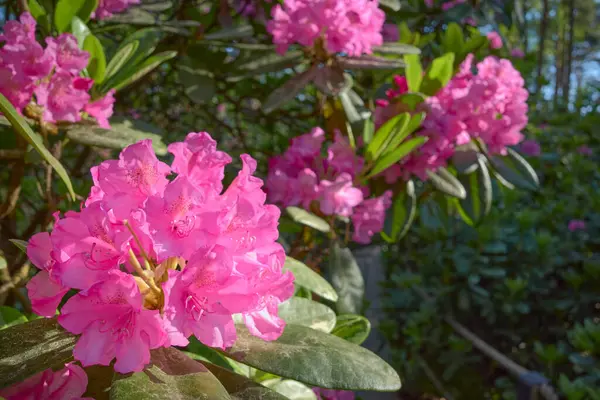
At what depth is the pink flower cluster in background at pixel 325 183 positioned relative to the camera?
1.38 metres

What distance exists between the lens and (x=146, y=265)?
66 cm

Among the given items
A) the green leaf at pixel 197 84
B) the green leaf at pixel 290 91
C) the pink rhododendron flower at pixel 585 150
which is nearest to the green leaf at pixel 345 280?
the green leaf at pixel 290 91

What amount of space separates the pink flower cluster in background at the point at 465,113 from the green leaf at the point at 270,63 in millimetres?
264

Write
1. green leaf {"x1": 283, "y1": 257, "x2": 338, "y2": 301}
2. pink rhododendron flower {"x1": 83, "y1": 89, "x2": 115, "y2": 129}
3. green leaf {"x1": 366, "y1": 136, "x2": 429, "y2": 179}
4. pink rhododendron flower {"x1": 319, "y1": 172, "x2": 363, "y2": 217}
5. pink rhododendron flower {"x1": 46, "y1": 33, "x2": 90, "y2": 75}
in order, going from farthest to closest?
pink rhododendron flower {"x1": 319, "y1": 172, "x2": 363, "y2": 217}
green leaf {"x1": 366, "y1": 136, "x2": 429, "y2": 179}
pink rhododendron flower {"x1": 83, "y1": 89, "x2": 115, "y2": 129}
pink rhododendron flower {"x1": 46, "y1": 33, "x2": 90, "y2": 75}
green leaf {"x1": 283, "y1": 257, "x2": 338, "y2": 301}

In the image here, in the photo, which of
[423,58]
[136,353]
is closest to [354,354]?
[136,353]

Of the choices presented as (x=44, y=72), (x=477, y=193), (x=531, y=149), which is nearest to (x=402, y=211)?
(x=477, y=193)

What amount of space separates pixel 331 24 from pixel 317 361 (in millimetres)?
1016

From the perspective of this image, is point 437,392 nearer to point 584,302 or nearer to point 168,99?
point 584,302

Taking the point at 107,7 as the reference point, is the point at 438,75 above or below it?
below

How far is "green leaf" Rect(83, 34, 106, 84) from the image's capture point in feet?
3.90

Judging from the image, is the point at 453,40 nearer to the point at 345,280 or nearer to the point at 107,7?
the point at 345,280

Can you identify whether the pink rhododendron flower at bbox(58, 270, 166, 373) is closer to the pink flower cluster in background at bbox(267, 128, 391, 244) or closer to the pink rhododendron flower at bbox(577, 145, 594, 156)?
the pink flower cluster in background at bbox(267, 128, 391, 244)

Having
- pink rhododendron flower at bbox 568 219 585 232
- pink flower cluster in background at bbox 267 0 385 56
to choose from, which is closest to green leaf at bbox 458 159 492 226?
pink flower cluster in background at bbox 267 0 385 56

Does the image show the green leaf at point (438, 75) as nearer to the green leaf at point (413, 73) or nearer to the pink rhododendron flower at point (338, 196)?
the green leaf at point (413, 73)
